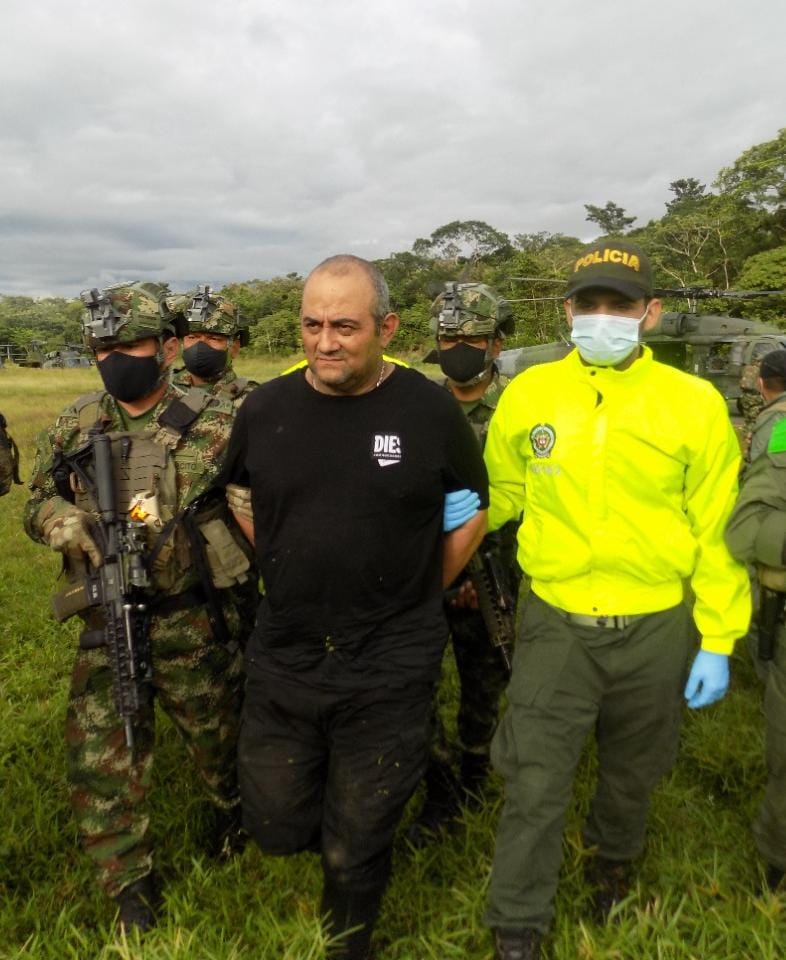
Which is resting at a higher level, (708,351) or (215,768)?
(708,351)

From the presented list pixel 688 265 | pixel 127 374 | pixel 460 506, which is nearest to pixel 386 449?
pixel 460 506

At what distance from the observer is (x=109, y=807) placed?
2.57 metres

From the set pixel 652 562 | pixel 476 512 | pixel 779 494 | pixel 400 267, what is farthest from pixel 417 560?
pixel 400 267

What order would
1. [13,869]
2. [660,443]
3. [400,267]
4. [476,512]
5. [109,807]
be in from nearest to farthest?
[660,443] → [476,512] → [109,807] → [13,869] → [400,267]

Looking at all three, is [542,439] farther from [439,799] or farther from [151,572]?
[439,799]

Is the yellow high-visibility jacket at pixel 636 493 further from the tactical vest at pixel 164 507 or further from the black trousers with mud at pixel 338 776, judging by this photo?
the tactical vest at pixel 164 507

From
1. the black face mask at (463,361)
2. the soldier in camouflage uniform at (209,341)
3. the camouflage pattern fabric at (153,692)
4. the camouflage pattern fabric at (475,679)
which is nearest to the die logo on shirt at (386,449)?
the camouflage pattern fabric at (153,692)

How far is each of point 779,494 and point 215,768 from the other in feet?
7.57

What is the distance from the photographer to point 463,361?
331cm

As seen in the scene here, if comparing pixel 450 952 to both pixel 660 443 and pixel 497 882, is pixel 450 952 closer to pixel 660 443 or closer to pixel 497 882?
pixel 497 882

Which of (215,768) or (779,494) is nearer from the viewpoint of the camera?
(779,494)

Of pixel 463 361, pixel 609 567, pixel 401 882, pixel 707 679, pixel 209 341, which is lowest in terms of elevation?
pixel 401 882

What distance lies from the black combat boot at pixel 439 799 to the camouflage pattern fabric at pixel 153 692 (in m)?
0.81

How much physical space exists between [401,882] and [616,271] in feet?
7.66
